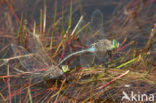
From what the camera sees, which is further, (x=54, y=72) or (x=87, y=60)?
(x=87, y=60)

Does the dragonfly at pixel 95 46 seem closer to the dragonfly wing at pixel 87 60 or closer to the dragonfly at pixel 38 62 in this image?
the dragonfly wing at pixel 87 60

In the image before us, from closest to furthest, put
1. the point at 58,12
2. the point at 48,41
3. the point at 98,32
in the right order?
the point at 98,32 → the point at 48,41 → the point at 58,12

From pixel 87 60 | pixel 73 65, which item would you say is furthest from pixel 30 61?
pixel 87 60

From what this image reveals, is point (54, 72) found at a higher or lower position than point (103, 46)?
lower

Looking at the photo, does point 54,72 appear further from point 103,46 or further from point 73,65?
point 103,46

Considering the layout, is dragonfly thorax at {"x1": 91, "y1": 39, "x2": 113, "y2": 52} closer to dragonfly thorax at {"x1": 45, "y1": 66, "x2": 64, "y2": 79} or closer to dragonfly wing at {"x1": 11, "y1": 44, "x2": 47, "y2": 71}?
dragonfly thorax at {"x1": 45, "y1": 66, "x2": 64, "y2": 79}

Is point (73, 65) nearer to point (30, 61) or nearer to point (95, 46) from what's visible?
point (95, 46)

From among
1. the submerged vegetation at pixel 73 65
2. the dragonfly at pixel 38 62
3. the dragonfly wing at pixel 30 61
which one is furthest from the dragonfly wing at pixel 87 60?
the dragonfly wing at pixel 30 61

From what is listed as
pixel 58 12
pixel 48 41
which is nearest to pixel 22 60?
pixel 48 41

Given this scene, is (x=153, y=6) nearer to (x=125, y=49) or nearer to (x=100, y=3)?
(x=100, y=3)
